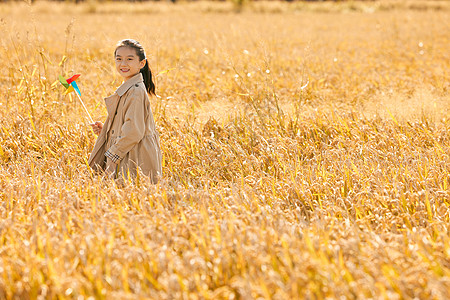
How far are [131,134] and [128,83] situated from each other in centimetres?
41

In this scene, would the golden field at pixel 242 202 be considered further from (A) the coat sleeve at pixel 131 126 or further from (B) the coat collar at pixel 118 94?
(B) the coat collar at pixel 118 94

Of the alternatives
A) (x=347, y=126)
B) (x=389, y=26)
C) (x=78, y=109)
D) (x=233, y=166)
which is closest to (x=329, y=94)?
Result: (x=347, y=126)

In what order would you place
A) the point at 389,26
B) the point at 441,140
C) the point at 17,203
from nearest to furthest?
the point at 17,203
the point at 441,140
the point at 389,26

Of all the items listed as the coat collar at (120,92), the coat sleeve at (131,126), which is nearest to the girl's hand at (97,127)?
the coat collar at (120,92)

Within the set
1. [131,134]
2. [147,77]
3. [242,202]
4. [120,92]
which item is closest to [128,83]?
[120,92]

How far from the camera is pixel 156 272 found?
6.88 ft

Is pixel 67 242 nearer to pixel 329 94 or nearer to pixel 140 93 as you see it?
pixel 140 93

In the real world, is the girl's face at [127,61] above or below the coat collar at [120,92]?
above

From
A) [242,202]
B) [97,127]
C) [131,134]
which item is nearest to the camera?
[242,202]

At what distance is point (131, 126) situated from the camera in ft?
10.9

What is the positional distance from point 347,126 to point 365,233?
7.31 feet

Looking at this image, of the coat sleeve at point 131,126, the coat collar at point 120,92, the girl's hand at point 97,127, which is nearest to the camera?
the coat sleeve at point 131,126

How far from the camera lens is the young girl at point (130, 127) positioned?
3.34 m

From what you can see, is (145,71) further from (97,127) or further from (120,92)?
(97,127)
